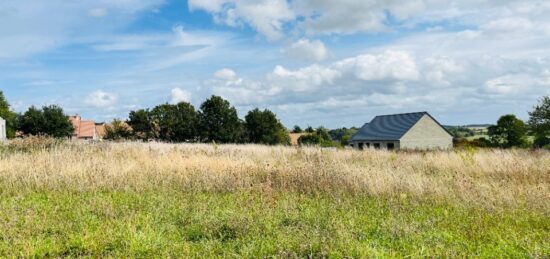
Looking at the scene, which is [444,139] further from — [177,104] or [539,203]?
[539,203]

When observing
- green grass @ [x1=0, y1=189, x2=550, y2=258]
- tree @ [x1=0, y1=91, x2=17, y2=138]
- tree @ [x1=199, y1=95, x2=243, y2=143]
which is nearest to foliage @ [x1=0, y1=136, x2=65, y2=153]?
green grass @ [x1=0, y1=189, x2=550, y2=258]

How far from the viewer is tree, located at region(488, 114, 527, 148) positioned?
56.3 meters

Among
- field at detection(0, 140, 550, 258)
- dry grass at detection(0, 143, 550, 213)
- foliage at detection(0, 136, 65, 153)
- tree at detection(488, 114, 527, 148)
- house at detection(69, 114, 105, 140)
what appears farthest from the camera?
house at detection(69, 114, 105, 140)

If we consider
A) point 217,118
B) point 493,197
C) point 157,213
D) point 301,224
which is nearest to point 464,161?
point 493,197

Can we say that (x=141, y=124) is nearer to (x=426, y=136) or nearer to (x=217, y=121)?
(x=217, y=121)

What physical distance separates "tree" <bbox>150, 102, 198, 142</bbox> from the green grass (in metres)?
39.9

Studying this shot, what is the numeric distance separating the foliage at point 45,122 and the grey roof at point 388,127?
1444 inches

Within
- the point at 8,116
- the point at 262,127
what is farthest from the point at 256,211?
the point at 8,116

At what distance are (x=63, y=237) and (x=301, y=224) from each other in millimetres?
3072

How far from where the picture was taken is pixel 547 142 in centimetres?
4312

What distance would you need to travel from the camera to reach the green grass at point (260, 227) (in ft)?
15.8

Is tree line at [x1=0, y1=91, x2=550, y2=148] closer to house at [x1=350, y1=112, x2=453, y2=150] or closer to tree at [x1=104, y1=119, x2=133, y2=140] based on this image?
A: tree at [x1=104, y1=119, x2=133, y2=140]

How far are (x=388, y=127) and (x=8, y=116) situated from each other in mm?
65096

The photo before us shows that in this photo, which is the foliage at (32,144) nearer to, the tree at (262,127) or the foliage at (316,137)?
the tree at (262,127)
